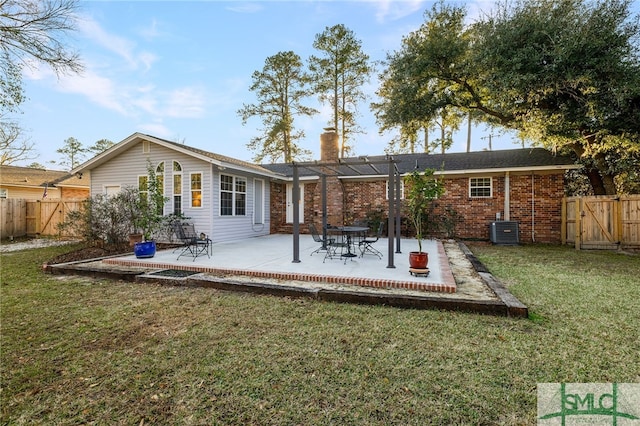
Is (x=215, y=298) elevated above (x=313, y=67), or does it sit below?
below

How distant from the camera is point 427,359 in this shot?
263 centimetres

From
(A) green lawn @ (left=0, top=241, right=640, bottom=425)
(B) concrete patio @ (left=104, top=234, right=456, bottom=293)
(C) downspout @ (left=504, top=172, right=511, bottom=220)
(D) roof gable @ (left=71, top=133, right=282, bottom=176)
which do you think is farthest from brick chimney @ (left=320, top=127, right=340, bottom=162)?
(A) green lawn @ (left=0, top=241, right=640, bottom=425)

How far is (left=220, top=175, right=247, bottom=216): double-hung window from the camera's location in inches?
400

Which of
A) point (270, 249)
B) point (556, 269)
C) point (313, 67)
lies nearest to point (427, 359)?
point (556, 269)

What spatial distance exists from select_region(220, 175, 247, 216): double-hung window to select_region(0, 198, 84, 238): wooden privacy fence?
708cm

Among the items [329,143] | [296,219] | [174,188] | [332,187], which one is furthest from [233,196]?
[296,219]

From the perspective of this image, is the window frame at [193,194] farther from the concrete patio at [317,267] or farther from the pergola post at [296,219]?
the pergola post at [296,219]

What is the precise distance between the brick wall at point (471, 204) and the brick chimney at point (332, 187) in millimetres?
43

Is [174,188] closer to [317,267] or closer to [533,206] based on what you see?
[317,267]

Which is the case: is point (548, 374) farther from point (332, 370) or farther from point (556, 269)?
point (556, 269)

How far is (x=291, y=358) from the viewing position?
2660 millimetres

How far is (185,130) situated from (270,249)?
54.0ft

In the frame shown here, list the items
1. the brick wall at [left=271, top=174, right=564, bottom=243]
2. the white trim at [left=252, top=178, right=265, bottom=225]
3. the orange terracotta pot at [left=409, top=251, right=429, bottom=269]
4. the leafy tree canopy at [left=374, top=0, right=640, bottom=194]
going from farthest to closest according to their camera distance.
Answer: the white trim at [left=252, top=178, right=265, bottom=225], the brick wall at [left=271, top=174, right=564, bottom=243], the leafy tree canopy at [left=374, top=0, right=640, bottom=194], the orange terracotta pot at [left=409, top=251, right=429, bottom=269]

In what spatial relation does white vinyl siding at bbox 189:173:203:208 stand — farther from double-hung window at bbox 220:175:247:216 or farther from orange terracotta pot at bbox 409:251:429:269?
orange terracotta pot at bbox 409:251:429:269
